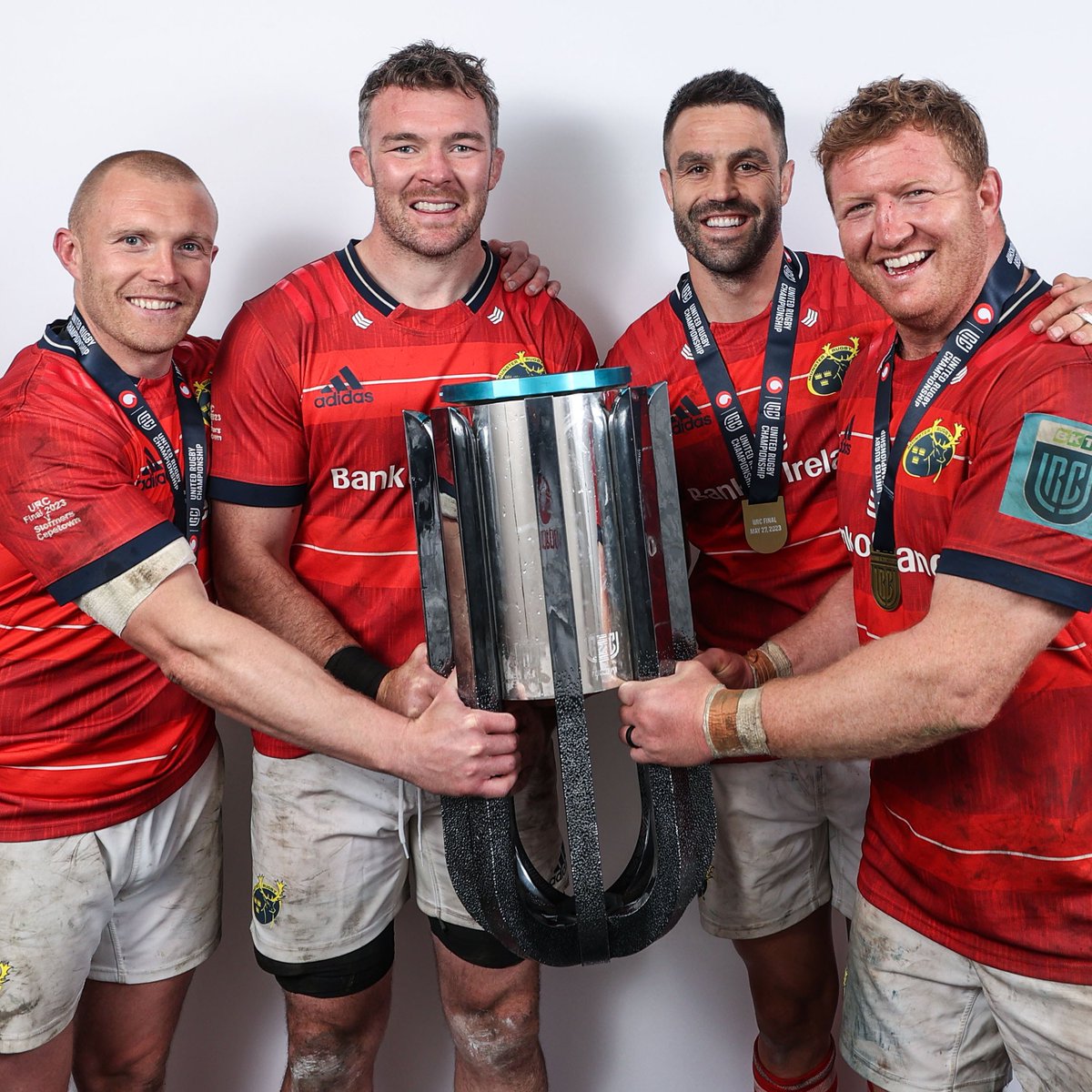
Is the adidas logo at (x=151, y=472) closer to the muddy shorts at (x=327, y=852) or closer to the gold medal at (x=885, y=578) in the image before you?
the muddy shorts at (x=327, y=852)

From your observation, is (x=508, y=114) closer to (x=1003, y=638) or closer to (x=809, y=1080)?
(x=1003, y=638)

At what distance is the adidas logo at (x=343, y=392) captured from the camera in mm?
2055

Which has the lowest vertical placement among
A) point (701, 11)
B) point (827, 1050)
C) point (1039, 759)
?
point (827, 1050)

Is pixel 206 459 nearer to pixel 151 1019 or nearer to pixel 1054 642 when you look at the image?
pixel 151 1019

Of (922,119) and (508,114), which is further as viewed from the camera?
(508,114)

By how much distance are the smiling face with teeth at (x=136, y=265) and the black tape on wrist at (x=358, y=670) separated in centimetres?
57

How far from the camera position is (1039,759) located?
158cm

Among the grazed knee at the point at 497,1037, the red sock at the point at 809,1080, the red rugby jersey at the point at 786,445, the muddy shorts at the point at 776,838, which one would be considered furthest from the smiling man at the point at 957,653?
the grazed knee at the point at 497,1037

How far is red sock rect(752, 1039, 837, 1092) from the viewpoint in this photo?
2.34 metres

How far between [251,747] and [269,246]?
1096 millimetres

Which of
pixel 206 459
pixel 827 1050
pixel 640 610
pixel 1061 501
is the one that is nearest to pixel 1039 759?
pixel 1061 501

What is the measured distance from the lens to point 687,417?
2188mm

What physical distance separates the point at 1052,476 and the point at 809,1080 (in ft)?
4.90

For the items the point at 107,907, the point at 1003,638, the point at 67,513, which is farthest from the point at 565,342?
the point at 107,907
